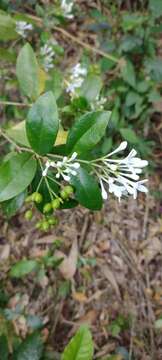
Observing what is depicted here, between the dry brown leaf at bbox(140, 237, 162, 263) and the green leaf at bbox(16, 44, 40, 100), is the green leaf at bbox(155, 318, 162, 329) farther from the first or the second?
the green leaf at bbox(16, 44, 40, 100)

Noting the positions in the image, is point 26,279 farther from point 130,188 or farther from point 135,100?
point 130,188

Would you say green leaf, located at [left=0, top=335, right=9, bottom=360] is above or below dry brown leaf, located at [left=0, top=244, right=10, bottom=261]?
below

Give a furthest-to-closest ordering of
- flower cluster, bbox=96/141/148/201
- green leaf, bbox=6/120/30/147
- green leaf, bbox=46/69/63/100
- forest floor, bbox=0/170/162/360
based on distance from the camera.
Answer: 1. forest floor, bbox=0/170/162/360
2. green leaf, bbox=46/69/63/100
3. green leaf, bbox=6/120/30/147
4. flower cluster, bbox=96/141/148/201

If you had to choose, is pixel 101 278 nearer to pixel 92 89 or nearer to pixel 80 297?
pixel 80 297

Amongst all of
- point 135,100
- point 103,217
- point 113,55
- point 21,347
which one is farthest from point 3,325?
point 113,55

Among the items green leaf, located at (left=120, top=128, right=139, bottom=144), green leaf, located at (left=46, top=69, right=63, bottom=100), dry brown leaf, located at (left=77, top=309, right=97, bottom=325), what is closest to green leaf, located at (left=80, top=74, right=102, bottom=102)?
green leaf, located at (left=46, top=69, right=63, bottom=100)

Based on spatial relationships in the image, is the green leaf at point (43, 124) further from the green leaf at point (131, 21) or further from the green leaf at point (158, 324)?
the green leaf at point (131, 21)

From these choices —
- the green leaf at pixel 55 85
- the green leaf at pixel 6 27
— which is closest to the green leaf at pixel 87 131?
the green leaf at pixel 55 85

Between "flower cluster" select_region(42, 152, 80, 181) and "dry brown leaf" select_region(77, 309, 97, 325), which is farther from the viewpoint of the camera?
"dry brown leaf" select_region(77, 309, 97, 325)
